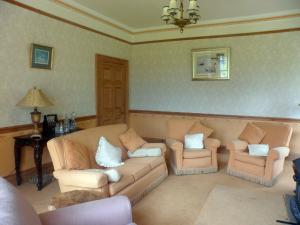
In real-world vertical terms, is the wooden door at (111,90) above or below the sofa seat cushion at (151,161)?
above

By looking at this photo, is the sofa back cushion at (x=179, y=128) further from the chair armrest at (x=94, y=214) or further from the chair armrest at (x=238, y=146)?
the chair armrest at (x=94, y=214)

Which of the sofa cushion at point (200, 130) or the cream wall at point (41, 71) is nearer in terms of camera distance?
the cream wall at point (41, 71)

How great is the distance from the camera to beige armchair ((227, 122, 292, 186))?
375cm

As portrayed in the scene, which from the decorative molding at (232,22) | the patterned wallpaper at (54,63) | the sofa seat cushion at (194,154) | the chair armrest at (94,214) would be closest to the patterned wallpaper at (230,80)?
the decorative molding at (232,22)

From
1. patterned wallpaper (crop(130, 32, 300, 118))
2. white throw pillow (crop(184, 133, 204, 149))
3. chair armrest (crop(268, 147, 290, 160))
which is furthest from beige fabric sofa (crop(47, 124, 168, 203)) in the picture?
patterned wallpaper (crop(130, 32, 300, 118))

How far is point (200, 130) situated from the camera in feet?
15.1

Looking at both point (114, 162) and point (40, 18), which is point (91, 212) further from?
point (40, 18)

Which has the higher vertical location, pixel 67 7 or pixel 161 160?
pixel 67 7

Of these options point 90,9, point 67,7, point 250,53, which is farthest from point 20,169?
point 250,53

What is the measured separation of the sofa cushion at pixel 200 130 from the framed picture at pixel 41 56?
268 cm

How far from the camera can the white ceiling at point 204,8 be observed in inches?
175

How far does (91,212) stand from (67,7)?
3.82 metres

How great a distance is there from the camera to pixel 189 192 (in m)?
3.55

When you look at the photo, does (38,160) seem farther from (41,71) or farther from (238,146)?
(238,146)
